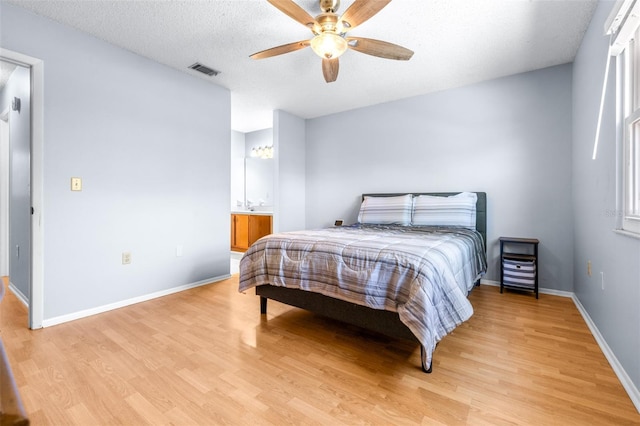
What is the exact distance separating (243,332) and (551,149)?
3.52 meters

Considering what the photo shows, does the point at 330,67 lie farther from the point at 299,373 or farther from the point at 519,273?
the point at 519,273

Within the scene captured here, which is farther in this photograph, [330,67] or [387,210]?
[387,210]

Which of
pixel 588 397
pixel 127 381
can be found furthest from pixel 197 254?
pixel 588 397

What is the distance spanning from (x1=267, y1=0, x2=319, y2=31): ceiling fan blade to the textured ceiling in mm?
251

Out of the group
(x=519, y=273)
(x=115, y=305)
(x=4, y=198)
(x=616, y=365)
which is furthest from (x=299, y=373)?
(x=4, y=198)

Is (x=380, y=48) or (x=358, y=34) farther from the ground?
(x=358, y=34)

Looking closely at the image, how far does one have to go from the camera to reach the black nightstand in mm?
A: 2973

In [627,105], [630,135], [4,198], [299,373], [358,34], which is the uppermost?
[358,34]

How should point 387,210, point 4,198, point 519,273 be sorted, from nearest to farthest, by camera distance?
point 519,273, point 4,198, point 387,210

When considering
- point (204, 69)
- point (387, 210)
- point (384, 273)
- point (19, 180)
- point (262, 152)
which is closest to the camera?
point (384, 273)

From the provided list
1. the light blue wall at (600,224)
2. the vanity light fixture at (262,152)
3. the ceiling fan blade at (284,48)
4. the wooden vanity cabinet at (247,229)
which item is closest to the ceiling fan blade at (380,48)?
the ceiling fan blade at (284,48)

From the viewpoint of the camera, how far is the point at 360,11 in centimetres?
188

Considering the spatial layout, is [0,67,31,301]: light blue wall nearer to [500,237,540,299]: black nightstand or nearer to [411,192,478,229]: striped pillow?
[411,192,478,229]: striped pillow

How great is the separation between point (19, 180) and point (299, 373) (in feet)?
11.1
